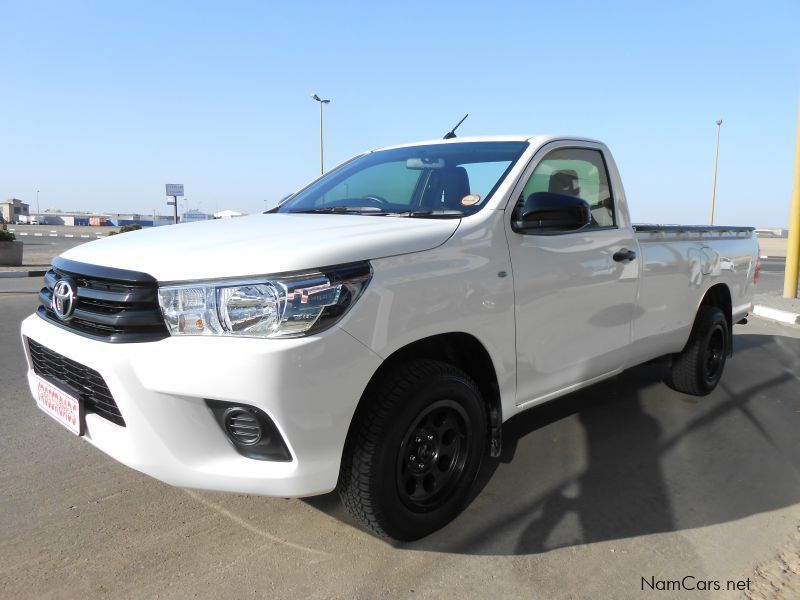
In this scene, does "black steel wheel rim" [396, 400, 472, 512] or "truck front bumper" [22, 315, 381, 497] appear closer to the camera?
"truck front bumper" [22, 315, 381, 497]

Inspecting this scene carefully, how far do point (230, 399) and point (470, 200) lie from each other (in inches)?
60.9

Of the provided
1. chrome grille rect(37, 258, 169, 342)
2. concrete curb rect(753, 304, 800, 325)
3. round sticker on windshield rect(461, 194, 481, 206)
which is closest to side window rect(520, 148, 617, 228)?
round sticker on windshield rect(461, 194, 481, 206)

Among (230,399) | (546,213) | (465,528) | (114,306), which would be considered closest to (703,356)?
(546,213)

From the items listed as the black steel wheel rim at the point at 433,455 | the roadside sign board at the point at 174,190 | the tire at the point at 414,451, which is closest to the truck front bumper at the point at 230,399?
the tire at the point at 414,451

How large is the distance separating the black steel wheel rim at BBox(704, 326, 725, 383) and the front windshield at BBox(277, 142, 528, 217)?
2664 mm

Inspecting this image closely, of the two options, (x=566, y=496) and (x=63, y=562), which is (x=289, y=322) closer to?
(x=63, y=562)

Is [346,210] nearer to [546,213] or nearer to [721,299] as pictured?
[546,213]

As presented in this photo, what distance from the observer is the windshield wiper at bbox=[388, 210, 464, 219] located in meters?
2.92

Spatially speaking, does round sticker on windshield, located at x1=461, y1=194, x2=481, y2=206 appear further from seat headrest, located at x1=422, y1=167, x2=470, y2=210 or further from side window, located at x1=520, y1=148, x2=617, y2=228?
side window, located at x1=520, y1=148, x2=617, y2=228

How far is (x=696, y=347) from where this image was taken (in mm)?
4746

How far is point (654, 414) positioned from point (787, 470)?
102 cm

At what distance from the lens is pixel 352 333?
2.23 m

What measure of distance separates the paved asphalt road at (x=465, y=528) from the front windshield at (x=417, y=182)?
150cm

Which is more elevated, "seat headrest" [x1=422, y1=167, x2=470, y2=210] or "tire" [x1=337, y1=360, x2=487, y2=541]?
"seat headrest" [x1=422, y1=167, x2=470, y2=210]
